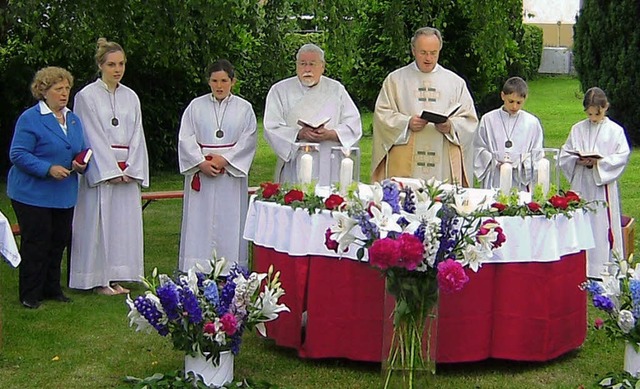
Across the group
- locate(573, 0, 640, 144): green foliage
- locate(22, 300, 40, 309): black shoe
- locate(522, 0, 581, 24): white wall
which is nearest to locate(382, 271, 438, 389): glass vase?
locate(22, 300, 40, 309): black shoe

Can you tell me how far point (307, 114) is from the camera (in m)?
7.92

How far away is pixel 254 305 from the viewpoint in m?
5.64

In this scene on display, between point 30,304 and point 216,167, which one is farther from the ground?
point 216,167

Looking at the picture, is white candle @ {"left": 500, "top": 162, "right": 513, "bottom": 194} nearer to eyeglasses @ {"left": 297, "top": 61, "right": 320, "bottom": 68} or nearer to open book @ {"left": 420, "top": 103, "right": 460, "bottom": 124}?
open book @ {"left": 420, "top": 103, "right": 460, "bottom": 124}

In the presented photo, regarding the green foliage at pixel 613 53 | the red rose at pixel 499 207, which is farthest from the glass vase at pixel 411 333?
the green foliage at pixel 613 53

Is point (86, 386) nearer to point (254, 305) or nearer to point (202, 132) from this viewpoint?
point (254, 305)

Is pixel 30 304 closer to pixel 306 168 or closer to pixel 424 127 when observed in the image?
pixel 306 168

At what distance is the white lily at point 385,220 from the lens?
15.5 ft

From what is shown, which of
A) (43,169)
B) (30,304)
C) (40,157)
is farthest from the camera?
(30,304)

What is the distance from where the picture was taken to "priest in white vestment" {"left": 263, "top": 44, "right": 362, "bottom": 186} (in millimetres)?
7812

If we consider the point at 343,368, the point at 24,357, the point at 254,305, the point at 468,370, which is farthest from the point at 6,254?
the point at 468,370

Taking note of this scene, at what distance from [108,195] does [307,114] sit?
65.0 inches

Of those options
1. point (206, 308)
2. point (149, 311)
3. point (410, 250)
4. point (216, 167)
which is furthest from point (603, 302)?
point (216, 167)

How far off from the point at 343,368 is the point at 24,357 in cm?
198
